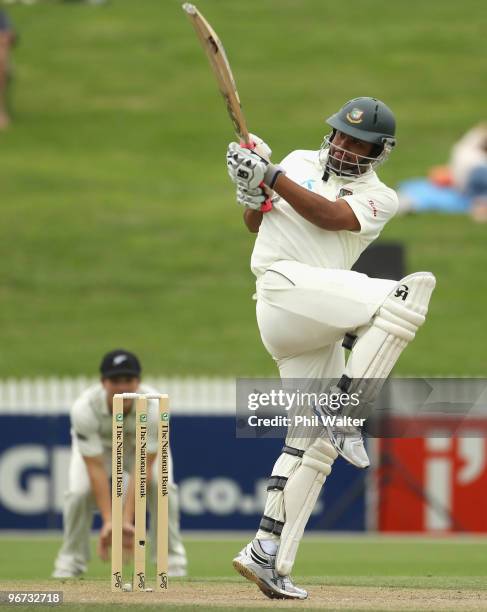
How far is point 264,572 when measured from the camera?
559 cm

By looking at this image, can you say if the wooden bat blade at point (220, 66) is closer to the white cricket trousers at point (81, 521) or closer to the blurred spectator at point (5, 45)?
the white cricket trousers at point (81, 521)

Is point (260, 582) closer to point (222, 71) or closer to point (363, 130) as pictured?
point (363, 130)

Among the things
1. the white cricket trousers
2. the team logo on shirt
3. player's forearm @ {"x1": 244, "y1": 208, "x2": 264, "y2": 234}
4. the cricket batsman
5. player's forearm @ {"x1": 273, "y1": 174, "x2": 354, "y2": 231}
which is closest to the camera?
player's forearm @ {"x1": 273, "y1": 174, "x2": 354, "y2": 231}

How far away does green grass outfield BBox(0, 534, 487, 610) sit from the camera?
20.9ft

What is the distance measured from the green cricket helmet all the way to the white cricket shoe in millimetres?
1467

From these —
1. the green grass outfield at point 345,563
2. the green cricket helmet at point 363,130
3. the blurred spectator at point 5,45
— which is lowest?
the green grass outfield at point 345,563

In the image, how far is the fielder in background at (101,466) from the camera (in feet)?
26.1

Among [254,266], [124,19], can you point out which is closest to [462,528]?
[254,266]

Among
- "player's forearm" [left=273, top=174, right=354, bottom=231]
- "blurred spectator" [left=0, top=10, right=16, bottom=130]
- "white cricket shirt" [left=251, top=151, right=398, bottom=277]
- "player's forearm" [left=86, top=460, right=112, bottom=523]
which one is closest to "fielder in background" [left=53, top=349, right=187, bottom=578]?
"player's forearm" [left=86, top=460, right=112, bottom=523]

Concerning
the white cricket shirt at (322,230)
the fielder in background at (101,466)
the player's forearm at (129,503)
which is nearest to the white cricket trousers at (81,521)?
the fielder in background at (101,466)

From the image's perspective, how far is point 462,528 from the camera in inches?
449

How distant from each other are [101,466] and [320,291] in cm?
312

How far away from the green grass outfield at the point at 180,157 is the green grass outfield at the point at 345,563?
416 cm

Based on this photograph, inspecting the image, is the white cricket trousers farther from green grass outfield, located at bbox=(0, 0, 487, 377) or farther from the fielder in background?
green grass outfield, located at bbox=(0, 0, 487, 377)
